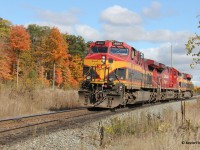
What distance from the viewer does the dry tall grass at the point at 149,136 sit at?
6.99m

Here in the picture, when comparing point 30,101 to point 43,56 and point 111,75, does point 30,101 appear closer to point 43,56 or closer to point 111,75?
point 111,75

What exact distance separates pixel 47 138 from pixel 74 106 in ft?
43.2

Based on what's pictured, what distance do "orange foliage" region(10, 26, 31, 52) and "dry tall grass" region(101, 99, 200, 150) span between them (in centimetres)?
5770

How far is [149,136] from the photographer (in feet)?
28.0

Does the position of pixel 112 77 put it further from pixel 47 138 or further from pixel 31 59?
pixel 31 59

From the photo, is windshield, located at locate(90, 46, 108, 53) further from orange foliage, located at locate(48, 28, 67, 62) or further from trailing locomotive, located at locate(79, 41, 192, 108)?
orange foliage, located at locate(48, 28, 67, 62)

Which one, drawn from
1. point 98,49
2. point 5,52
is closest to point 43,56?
point 5,52

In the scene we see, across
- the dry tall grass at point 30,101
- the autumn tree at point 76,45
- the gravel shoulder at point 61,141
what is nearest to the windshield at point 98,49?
the dry tall grass at point 30,101

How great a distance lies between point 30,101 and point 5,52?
4744 cm

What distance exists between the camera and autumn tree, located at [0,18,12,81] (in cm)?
5521

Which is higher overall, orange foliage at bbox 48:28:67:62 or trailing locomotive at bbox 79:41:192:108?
orange foliage at bbox 48:28:67:62

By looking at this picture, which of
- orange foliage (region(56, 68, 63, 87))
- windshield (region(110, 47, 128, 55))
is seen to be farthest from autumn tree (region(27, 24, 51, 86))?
windshield (region(110, 47, 128, 55))

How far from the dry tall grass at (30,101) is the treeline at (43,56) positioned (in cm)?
3383

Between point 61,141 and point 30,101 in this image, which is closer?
point 61,141
